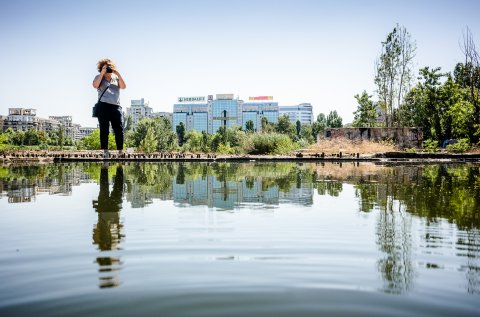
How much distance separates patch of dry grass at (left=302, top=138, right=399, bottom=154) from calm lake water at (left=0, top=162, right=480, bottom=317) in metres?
24.6

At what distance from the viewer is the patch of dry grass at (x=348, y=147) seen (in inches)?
1184

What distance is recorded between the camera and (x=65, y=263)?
9.84ft

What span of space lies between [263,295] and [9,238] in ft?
8.98

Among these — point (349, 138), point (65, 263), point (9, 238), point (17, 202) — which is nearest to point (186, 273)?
point (65, 263)

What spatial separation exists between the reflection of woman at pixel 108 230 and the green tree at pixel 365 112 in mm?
42447

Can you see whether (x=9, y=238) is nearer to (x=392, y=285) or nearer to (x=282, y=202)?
(x=392, y=285)

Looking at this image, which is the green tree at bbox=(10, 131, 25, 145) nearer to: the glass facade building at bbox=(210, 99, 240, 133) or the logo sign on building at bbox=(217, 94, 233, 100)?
the glass facade building at bbox=(210, 99, 240, 133)

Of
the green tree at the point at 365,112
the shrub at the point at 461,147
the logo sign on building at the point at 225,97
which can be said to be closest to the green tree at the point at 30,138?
the logo sign on building at the point at 225,97

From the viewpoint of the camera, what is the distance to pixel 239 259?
3131 mm

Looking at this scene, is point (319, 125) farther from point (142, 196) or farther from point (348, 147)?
point (142, 196)

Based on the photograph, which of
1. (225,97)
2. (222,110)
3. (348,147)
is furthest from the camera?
(225,97)

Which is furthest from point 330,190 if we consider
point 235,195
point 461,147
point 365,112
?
point 365,112

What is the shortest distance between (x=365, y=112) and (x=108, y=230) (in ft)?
149

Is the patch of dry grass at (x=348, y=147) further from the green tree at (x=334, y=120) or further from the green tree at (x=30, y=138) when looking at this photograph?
the green tree at (x=30, y=138)
